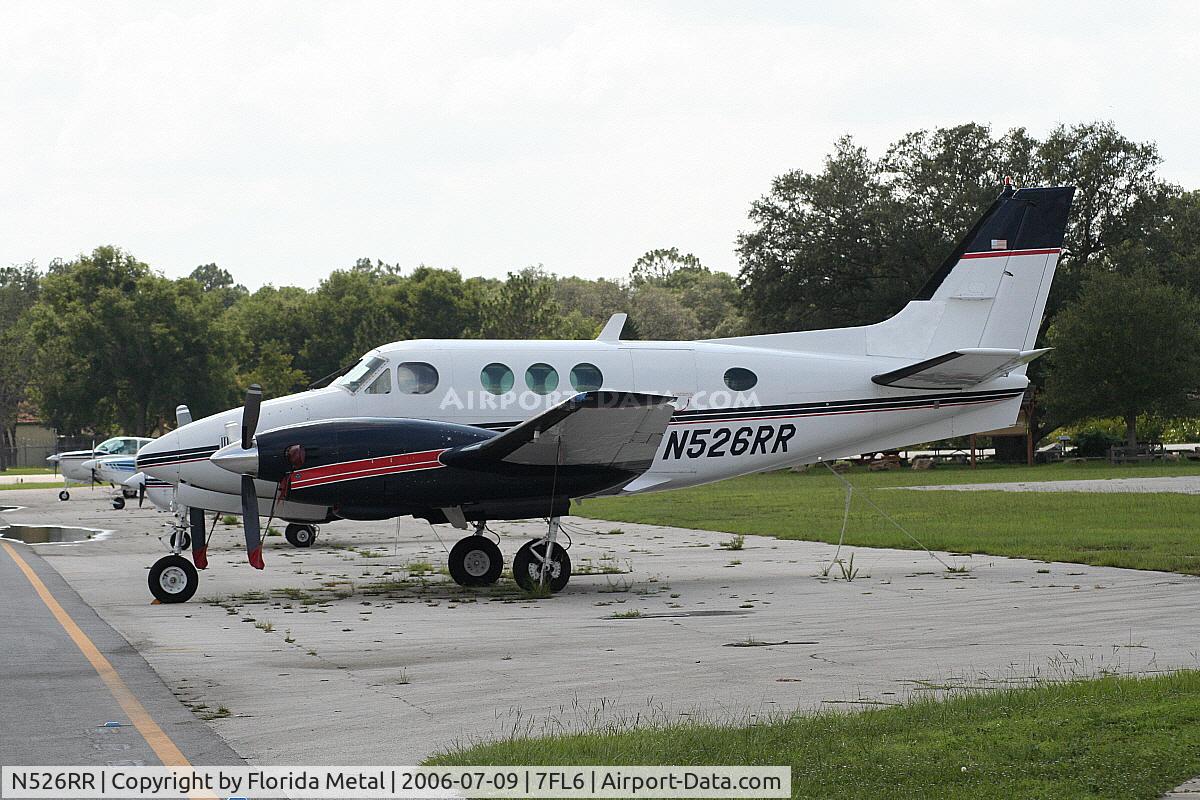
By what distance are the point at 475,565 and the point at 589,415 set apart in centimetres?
334

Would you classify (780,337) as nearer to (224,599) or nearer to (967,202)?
(224,599)

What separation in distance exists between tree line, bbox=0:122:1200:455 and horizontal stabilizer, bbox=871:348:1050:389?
4057 centimetres

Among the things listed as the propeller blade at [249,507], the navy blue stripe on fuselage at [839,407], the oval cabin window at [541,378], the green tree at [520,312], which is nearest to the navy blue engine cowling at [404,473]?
the propeller blade at [249,507]

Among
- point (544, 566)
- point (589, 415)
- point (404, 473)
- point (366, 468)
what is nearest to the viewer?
point (589, 415)

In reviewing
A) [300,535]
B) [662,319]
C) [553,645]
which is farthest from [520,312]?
[553,645]

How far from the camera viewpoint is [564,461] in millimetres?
16062

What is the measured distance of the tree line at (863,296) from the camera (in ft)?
184

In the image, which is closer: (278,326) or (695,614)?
(695,614)

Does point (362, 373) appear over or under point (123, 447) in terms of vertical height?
over

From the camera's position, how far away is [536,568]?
16.0 m

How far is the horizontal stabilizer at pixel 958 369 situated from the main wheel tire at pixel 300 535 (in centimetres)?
1191

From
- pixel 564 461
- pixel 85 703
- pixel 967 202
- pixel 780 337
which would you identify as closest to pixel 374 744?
pixel 85 703

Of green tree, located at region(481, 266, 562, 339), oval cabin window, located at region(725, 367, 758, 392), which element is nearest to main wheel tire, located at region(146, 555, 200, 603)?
oval cabin window, located at region(725, 367, 758, 392)

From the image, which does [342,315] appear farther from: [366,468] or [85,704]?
[85,704]
